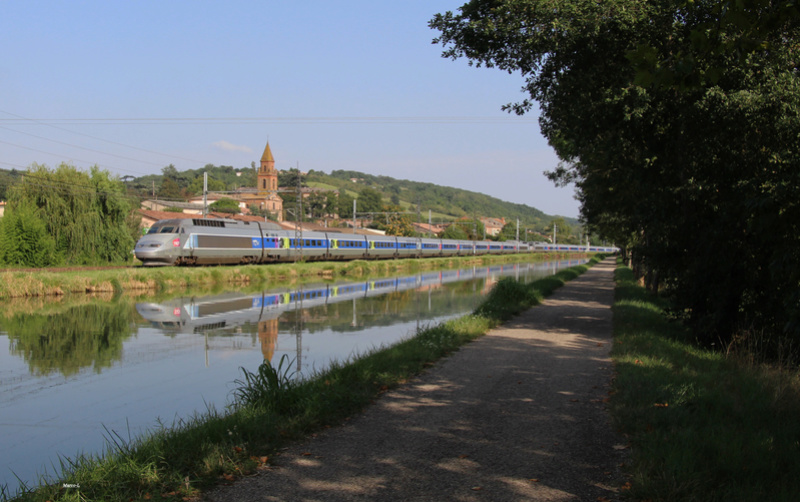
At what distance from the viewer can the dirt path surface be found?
4.87 meters

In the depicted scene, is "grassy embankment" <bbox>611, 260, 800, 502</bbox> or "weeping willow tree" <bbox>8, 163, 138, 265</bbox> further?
"weeping willow tree" <bbox>8, 163, 138, 265</bbox>

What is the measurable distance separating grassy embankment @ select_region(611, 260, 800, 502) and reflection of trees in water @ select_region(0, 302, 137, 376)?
32.4 feet

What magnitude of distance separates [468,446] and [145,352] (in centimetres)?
1039

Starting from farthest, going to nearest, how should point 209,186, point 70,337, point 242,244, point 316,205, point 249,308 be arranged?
point 209,186
point 316,205
point 242,244
point 249,308
point 70,337

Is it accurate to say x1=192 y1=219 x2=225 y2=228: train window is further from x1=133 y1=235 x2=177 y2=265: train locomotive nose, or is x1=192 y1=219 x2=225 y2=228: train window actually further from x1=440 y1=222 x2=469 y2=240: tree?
x1=440 y1=222 x2=469 y2=240: tree

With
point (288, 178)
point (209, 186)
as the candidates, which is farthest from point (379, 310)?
point (209, 186)

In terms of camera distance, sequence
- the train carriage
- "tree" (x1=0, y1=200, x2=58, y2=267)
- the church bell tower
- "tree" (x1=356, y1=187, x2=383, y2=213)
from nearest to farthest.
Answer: "tree" (x1=0, y1=200, x2=58, y2=267), the train carriage, the church bell tower, "tree" (x1=356, y1=187, x2=383, y2=213)

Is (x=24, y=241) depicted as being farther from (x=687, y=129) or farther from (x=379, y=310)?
(x=687, y=129)

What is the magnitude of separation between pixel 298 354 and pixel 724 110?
9.24 m

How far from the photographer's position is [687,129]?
479 inches

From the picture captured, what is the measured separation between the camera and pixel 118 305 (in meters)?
23.6

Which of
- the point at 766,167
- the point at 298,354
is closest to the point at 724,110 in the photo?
the point at 766,167

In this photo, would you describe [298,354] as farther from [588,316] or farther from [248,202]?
[248,202]

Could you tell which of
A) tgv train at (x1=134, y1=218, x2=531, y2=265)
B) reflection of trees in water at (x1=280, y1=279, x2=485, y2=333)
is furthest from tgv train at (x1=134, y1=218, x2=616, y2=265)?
reflection of trees in water at (x1=280, y1=279, x2=485, y2=333)
